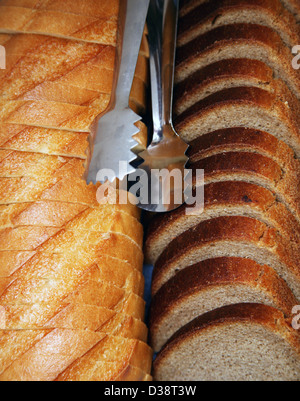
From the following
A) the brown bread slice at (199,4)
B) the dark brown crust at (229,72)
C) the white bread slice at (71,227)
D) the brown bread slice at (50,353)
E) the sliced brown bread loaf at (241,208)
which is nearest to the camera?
the brown bread slice at (50,353)

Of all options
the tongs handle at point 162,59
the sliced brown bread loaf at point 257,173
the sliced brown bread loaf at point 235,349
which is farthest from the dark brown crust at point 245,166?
the sliced brown bread loaf at point 235,349

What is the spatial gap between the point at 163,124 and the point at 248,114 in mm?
325

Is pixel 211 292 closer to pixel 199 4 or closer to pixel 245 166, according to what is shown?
pixel 245 166

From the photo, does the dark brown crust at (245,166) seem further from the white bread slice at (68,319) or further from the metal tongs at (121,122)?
the white bread slice at (68,319)

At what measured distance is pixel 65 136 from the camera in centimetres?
159

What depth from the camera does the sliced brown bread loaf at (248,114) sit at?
1643 mm

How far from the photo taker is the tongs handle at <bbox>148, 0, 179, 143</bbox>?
69.2 inches

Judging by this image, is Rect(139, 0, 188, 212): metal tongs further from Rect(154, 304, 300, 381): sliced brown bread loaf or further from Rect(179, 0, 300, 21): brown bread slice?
Rect(154, 304, 300, 381): sliced brown bread loaf

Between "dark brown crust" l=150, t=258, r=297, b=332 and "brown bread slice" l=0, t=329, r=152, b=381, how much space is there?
→ 0.33 m

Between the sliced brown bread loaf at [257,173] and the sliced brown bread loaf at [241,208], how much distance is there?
2 centimetres

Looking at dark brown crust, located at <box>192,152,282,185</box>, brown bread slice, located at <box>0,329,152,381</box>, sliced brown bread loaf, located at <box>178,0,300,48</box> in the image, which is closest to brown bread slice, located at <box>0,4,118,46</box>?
sliced brown bread loaf, located at <box>178,0,300,48</box>

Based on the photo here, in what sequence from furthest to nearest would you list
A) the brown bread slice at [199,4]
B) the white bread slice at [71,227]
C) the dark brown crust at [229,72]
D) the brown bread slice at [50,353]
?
the brown bread slice at [199,4] → the dark brown crust at [229,72] → the white bread slice at [71,227] → the brown bread slice at [50,353]

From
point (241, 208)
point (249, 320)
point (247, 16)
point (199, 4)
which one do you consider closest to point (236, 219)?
point (241, 208)
